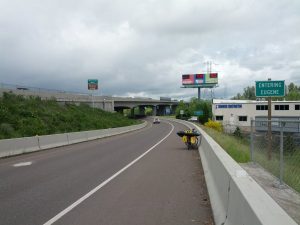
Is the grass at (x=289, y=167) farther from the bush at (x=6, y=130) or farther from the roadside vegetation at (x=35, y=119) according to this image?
the bush at (x=6, y=130)

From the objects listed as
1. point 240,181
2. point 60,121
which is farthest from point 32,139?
point 60,121

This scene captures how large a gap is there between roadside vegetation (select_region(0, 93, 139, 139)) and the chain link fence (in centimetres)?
2272

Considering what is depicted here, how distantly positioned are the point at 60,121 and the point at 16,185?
33.5 metres

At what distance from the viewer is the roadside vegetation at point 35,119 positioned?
107ft

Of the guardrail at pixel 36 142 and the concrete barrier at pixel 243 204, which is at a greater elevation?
the concrete barrier at pixel 243 204

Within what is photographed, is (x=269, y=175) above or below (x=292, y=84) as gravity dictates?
below

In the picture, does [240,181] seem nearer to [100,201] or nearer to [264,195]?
[264,195]

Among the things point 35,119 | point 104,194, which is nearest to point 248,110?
point 35,119

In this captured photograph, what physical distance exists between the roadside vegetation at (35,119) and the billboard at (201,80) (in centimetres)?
10012

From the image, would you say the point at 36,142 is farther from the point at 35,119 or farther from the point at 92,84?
the point at 92,84

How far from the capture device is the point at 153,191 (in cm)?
943

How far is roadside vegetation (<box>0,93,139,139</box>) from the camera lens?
107ft

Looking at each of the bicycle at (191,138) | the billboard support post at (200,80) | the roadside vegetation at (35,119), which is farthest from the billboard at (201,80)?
the bicycle at (191,138)

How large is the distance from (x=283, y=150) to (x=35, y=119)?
32.1m
